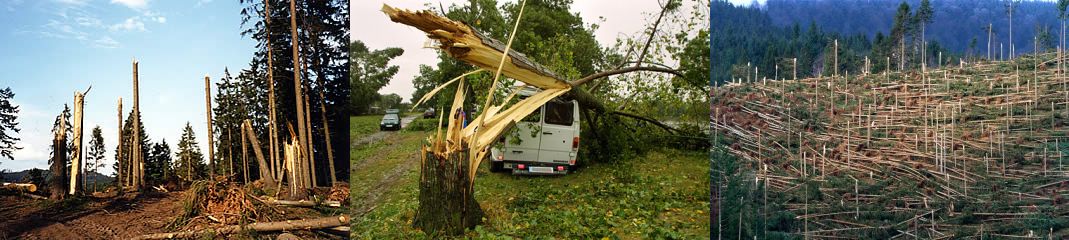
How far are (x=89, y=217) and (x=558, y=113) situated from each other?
3.98 metres

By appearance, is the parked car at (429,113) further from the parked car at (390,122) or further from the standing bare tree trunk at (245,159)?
the standing bare tree trunk at (245,159)

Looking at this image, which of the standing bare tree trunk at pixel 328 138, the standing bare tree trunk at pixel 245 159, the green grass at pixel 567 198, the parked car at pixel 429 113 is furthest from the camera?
the parked car at pixel 429 113

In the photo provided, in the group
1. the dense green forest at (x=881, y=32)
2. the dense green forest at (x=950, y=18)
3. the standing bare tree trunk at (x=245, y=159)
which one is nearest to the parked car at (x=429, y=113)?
the standing bare tree trunk at (x=245, y=159)

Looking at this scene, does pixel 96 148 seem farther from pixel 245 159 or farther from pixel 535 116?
pixel 535 116

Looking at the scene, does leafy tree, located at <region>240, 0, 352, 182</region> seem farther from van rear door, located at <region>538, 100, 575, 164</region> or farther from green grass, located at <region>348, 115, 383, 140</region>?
van rear door, located at <region>538, 100, 575, 164</region>

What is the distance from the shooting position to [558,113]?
21.1 feet

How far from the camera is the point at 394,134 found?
6090mm

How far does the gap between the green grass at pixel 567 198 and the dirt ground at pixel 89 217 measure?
165cm

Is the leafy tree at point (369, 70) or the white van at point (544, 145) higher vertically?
the leafy tree at point (369, 70)

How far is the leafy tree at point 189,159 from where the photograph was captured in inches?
180

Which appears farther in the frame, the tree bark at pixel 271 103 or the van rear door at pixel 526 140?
the van rear door at pixel 526 140

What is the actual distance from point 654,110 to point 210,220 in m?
4.36

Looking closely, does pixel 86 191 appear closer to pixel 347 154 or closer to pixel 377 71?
pixel 347 154

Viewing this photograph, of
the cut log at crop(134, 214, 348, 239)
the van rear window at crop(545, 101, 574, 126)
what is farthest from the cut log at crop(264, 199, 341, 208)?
the van rear window at crop(545, 101, 574, 126)
